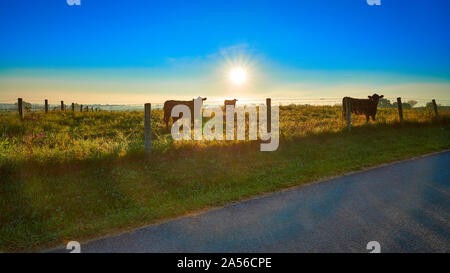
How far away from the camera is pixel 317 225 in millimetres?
5027

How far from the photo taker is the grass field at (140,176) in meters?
5.67

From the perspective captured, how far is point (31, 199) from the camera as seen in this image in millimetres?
6590

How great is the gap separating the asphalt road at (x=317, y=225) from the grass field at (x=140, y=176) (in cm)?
69

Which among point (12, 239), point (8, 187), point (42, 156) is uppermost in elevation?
point (42, 156)

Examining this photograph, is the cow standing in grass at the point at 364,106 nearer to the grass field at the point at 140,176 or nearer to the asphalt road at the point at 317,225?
the grass field at the point at 140,176

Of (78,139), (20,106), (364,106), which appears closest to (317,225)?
(78,139)

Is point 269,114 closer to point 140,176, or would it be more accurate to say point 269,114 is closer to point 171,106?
point 140,176

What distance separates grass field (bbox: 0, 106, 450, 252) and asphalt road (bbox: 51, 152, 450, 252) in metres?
0.69

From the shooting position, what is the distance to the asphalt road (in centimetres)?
436

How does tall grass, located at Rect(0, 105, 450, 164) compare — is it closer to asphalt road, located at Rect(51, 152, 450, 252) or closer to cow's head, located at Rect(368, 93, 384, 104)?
cow's head, located at Rect(368, 93, 384, 104)
